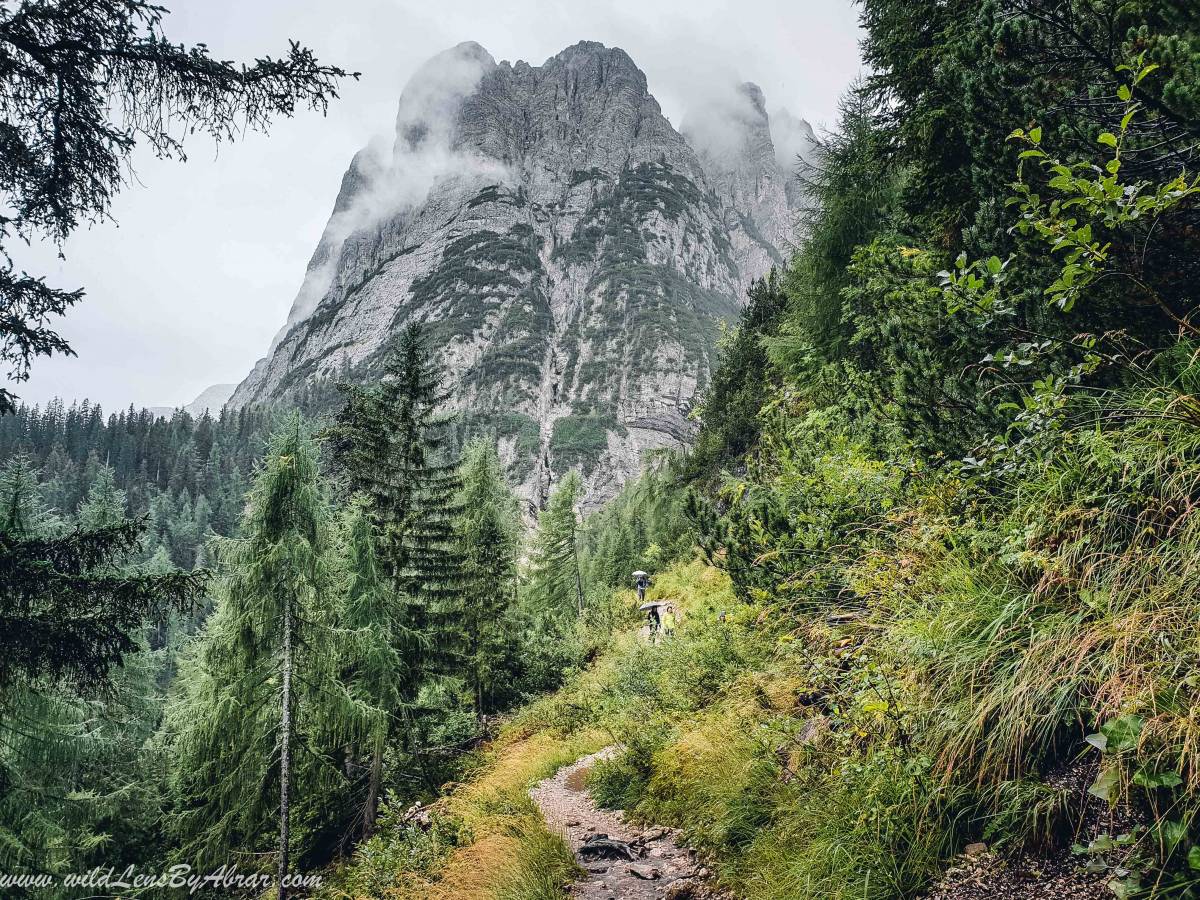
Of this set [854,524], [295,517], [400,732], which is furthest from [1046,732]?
[400,732]

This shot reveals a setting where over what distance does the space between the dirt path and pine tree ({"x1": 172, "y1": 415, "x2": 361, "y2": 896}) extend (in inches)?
234

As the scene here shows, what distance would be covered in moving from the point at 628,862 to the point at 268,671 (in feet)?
28.1

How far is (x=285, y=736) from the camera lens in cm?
1046

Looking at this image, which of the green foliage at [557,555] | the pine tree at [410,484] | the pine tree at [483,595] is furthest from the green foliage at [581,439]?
the pine tree at [410,484]

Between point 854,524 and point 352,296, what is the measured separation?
20898 centimetres

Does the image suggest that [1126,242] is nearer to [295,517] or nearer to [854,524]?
[854,524]

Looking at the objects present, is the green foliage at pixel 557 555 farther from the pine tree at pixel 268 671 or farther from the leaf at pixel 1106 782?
the leaf at pixel 1106 782

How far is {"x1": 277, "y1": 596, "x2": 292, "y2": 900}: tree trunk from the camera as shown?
10102 mm

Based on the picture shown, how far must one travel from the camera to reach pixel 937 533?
3615 mm

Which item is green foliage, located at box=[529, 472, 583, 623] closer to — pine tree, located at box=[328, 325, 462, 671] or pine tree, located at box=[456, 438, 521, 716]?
pine tree, located at box=[456, 438, 521, 716]

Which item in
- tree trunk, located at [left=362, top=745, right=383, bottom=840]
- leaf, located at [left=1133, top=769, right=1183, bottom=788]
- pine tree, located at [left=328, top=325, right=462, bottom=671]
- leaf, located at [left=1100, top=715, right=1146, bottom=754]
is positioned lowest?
tree trunk, located at [left=362, top=745, right=383, bottom=840]

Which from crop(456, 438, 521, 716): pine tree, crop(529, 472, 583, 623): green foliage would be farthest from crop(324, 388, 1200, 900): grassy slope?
crop(529, 472, 583, 623): green foliage

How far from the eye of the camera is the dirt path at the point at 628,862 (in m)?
4.68

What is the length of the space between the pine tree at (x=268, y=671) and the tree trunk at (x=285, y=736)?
0.06ft
